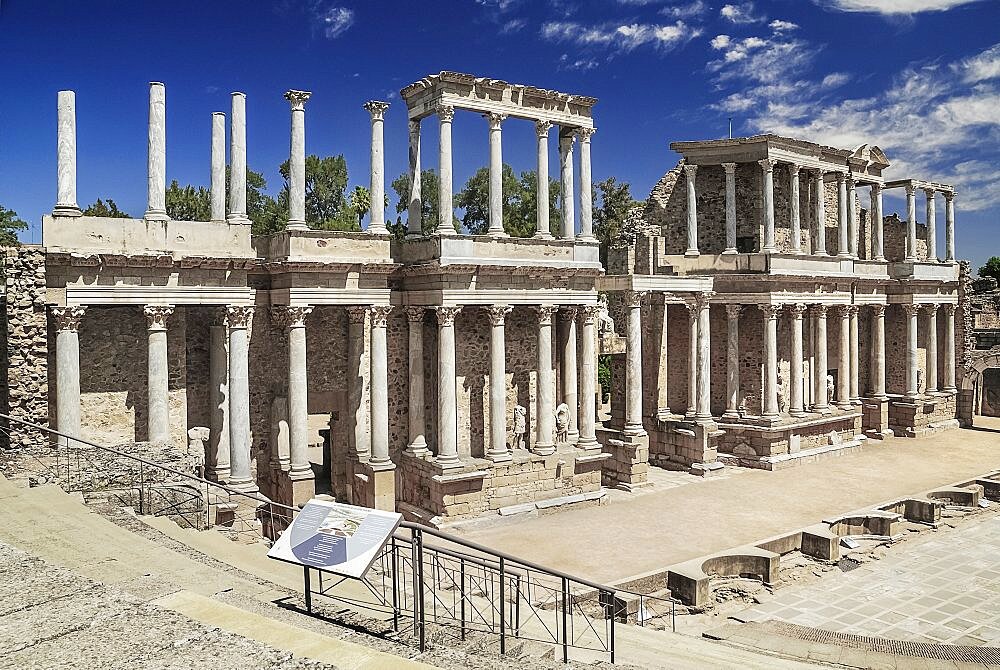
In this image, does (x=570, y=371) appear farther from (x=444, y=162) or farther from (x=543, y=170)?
(x=444, y=162)

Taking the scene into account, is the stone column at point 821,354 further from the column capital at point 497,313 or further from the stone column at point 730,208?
the column capital at point 497,313

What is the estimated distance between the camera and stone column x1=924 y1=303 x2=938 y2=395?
33406 millimetres

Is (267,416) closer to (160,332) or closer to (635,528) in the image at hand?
(160,332)

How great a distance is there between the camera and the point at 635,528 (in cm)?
1881

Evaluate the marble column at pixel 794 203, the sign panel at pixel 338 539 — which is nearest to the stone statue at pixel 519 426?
the sign panel at pixel 338 539

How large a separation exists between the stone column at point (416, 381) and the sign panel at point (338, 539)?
11.7 metres

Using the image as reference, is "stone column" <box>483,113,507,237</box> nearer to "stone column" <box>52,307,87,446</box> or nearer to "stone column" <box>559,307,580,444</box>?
"stone column" <box>559,307,580,444</box>

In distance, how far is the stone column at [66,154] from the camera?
15.9m

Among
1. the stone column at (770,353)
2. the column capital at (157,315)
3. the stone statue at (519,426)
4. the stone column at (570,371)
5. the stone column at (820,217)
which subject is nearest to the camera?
the column capital at (157,315)

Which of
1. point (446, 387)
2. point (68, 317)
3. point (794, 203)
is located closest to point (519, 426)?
point (446, 387)

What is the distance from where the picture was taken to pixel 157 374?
1662cm

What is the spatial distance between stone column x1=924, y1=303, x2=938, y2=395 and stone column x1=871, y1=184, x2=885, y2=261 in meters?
3.29

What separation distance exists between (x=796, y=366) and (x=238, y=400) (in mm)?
20142

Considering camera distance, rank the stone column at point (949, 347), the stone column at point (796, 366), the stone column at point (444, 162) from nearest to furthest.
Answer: the stone column at point (444, 162)
the stone column at point (796, 366)
the stone column at point (949, 347)
